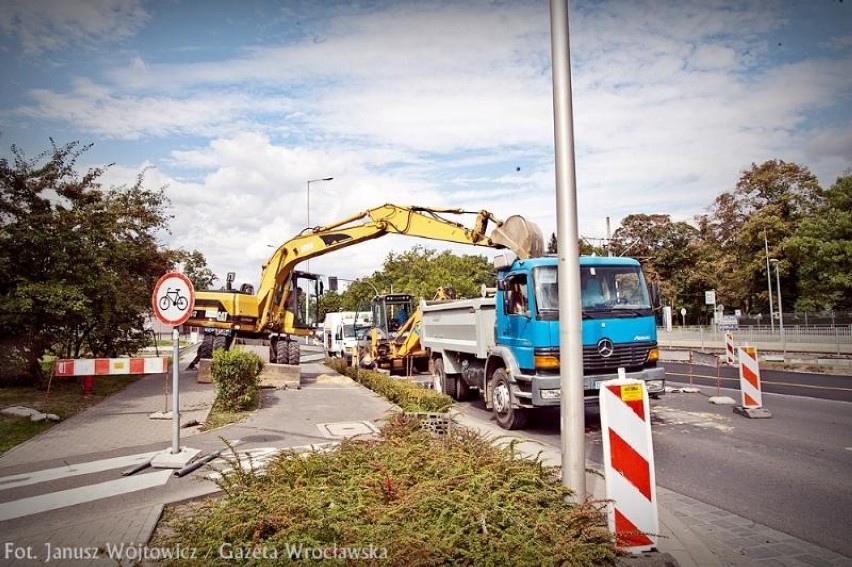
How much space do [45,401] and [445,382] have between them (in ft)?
29.3

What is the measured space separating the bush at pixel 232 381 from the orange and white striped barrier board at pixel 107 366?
104cm

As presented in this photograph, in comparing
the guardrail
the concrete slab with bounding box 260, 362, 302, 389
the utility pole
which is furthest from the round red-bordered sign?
the guardrail

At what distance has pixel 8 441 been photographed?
8.49 m

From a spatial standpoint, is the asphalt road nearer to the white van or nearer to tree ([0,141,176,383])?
tree ([0,141,176,383])

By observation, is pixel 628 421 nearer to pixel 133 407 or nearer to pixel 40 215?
pixel 133 407

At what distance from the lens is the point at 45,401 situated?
12.1 meters

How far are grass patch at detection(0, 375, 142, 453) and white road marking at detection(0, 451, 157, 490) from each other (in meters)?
1.81

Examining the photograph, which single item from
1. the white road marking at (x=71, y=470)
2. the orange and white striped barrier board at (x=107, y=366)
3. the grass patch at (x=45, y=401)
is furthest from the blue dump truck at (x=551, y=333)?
the grass patch at (x=45, y=401)

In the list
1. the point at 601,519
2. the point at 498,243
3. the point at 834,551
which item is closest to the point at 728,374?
the point at 498,243

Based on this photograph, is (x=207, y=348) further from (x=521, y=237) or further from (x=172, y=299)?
(x=521, y=237)

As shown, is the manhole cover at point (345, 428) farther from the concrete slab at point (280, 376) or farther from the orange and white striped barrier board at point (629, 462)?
the concrete slab at point (280, 376)

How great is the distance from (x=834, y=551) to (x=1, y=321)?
14.3 meters

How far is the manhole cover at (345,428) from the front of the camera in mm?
8781

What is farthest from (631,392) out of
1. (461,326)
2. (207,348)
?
(207,348)
